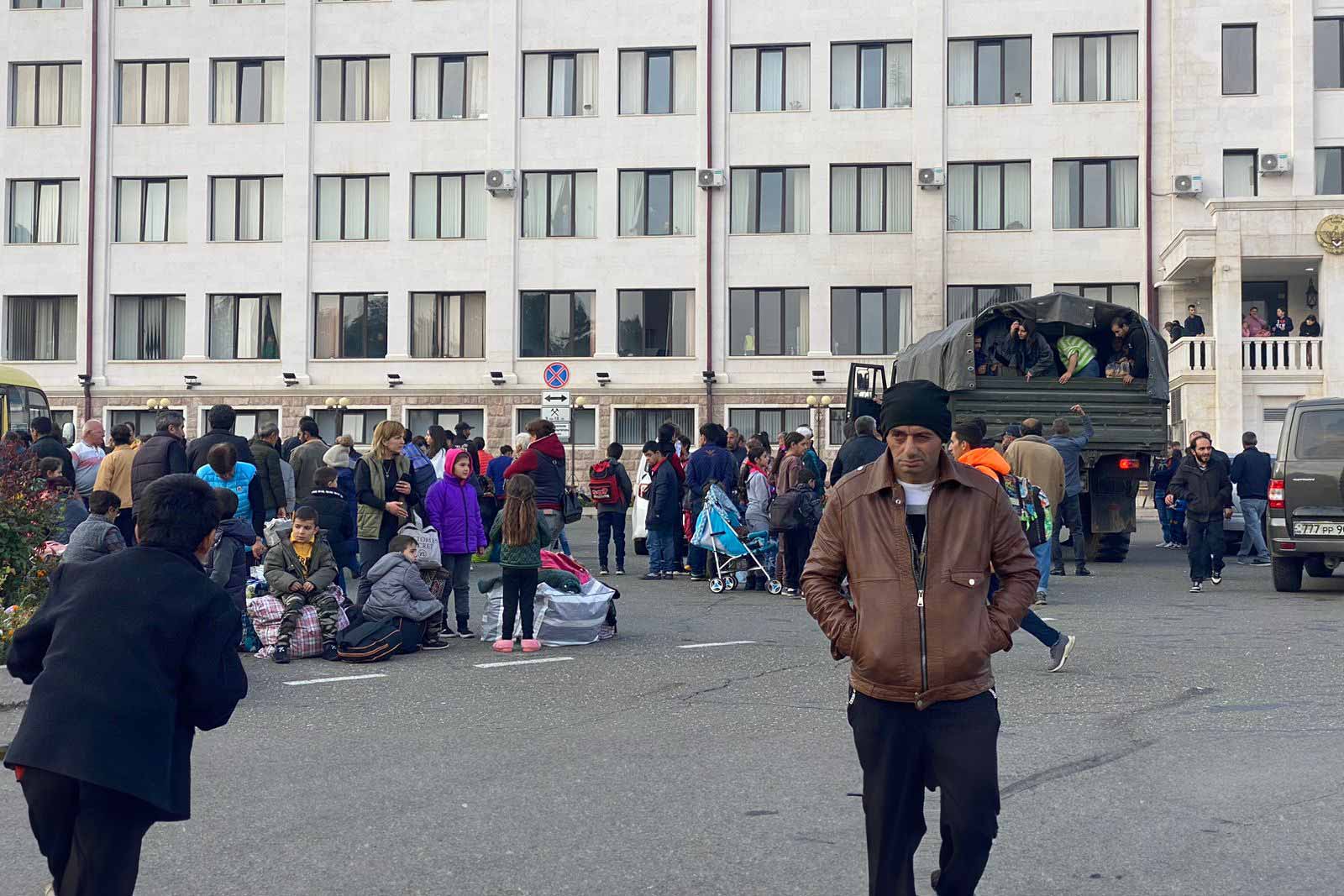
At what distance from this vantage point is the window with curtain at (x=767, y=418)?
1518 inches

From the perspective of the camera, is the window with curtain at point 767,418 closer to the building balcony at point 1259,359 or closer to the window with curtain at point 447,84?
the building balcony at point 1259,359

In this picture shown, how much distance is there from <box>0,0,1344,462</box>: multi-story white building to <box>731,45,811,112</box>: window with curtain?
0.06 m

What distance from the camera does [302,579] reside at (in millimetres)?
11203

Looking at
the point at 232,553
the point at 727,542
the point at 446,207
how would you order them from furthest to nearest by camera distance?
the point at 446,207, the point at 727,542, the point at 232,553

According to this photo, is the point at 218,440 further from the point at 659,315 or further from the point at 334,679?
the point at 659,315

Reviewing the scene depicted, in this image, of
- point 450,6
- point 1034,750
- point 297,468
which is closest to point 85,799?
point 1034,750

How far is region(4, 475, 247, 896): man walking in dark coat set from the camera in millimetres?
3855

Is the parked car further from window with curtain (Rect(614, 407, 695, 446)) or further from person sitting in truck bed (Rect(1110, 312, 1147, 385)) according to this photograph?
window with curtain (Rect(614, 407, 695, 446))

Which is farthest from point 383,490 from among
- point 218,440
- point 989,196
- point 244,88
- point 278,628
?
point 244,88

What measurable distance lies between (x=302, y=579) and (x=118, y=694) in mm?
7440

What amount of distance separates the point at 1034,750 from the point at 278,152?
36.1 meters

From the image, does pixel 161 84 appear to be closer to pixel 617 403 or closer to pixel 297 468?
pixel 617 403

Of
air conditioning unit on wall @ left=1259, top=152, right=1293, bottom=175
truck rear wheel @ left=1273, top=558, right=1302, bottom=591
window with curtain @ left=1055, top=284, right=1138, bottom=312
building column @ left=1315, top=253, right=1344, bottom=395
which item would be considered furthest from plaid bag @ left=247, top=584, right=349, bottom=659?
air conditioning unit on wall @ left=1259, top=152, right=1293, bottom=175

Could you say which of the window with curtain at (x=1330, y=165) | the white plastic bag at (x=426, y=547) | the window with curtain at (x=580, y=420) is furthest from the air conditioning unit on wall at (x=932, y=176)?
the white plastic bag at (x=426, y=547)
